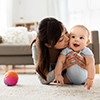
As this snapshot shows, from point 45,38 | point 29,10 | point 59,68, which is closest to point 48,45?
point 45,38

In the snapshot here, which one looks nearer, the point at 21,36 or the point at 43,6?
the point at 21,36

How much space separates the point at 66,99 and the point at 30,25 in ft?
12.0

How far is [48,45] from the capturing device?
98 centimetres

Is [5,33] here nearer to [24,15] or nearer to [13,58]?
[13,58]

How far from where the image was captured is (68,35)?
106cm

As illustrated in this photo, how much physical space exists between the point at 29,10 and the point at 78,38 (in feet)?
11.5

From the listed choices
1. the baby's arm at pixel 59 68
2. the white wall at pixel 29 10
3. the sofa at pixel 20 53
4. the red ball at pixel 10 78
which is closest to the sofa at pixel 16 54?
the sofa at pixel 20 53

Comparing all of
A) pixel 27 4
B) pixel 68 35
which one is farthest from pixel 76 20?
Answer: pixel 68 35

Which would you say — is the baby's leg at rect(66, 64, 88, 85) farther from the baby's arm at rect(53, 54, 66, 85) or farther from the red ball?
the red ball

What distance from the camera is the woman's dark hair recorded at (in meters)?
0.94

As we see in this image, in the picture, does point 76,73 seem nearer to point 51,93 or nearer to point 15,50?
point 51,93

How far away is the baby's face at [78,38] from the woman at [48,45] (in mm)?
40

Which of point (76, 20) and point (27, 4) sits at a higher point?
point (27, 4)

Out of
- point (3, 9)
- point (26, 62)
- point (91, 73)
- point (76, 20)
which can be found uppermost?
point (3, 9)
